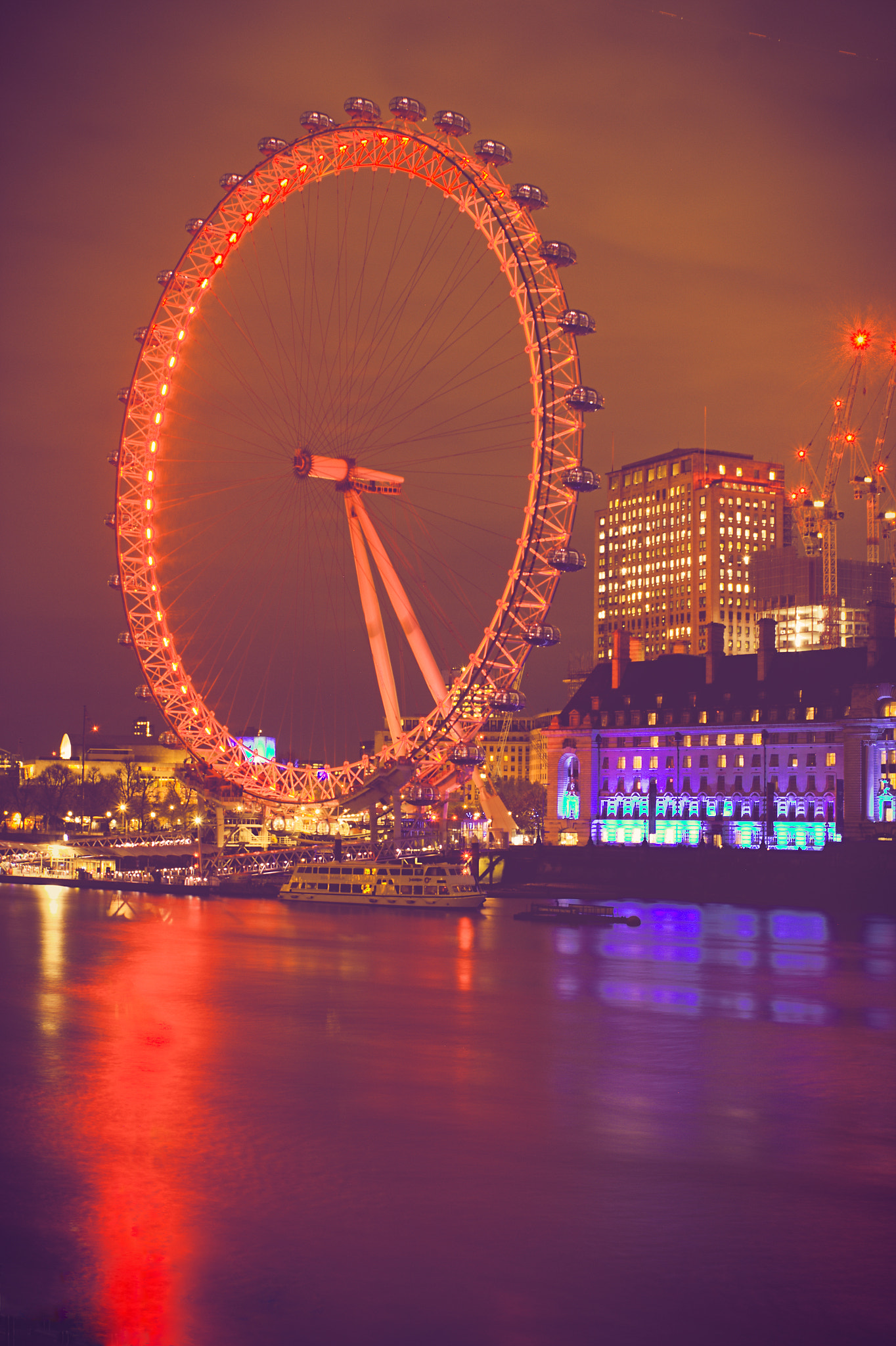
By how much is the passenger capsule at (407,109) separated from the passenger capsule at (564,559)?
17432 mm

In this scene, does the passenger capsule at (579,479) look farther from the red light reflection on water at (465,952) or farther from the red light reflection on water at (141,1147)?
the red light reflection on water at (141,1147)

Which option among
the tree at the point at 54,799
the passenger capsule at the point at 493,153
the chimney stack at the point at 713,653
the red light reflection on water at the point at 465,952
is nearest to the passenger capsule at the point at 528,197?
the passenger capsule at the point at 493,153

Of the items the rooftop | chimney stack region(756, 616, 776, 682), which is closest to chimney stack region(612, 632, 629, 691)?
the rooftop

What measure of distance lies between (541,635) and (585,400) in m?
9.36

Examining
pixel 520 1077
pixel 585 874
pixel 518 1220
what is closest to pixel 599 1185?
pixel 518 1220

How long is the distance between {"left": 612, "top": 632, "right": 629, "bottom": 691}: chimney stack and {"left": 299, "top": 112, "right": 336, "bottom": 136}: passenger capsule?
6020 centimetres

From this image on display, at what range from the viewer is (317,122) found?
64.0 meters

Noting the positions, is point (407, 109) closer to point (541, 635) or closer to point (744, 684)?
point (541, 635)

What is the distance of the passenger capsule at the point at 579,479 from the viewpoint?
6122cm

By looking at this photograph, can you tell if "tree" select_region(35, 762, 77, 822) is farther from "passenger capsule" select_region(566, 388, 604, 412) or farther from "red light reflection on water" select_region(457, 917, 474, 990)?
"passenger capsule" select_region(566, 388, 604, 412)

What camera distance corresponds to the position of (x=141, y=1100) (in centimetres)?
3262

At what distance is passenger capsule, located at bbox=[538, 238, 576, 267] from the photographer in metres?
61.0

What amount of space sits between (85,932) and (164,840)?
6563 centimetres

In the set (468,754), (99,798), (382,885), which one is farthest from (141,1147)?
(99,798)
